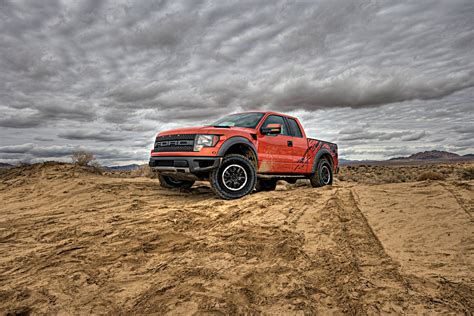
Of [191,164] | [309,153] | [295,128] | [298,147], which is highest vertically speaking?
[295,128]

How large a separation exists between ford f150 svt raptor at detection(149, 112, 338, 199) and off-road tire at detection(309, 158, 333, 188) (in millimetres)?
440

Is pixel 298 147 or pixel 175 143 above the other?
pixel 175 143

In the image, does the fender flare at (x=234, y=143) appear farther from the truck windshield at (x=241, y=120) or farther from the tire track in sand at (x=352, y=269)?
the tire track in sand at (x=352, y=269)

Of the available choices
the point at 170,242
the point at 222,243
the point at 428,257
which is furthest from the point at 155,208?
the point at 428,257

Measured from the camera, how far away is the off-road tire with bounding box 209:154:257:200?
604cm

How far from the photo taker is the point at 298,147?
7.88 m

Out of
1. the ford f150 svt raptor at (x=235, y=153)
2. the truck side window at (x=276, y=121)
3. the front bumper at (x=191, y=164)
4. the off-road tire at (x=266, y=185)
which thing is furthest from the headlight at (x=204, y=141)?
the off-road tire at (x=266, y=185)

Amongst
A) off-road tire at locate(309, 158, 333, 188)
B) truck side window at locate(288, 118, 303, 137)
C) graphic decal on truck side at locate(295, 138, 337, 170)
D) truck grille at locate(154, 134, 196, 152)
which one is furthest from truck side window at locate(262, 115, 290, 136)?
truck grille at locate(154, 134, 196, 152)

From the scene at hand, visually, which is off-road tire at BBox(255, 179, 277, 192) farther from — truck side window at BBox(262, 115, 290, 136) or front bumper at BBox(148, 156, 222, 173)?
front bumper at BBox(148, 156, 222, 173)

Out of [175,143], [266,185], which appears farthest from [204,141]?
[266,185]

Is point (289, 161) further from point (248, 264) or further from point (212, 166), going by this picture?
point (248, 264)

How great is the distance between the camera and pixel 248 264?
10.0ft

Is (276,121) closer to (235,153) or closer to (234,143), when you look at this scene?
(235,153)

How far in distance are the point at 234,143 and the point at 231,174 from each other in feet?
2.11
